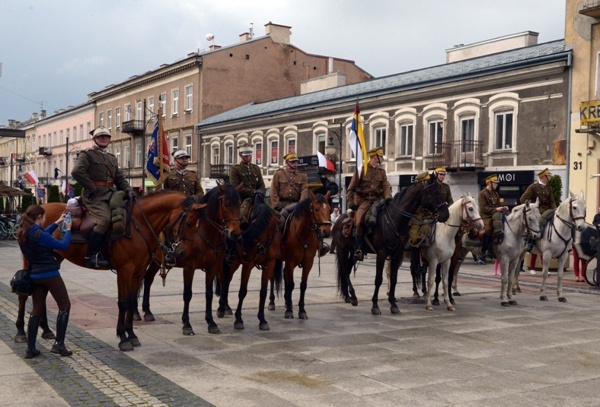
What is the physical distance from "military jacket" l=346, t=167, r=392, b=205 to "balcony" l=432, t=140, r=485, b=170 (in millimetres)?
17119

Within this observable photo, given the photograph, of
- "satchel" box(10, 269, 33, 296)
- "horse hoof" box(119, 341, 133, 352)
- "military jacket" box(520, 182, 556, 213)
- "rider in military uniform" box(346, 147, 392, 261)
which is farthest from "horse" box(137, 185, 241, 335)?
"military jacket" box(520, 182, 556, 213)

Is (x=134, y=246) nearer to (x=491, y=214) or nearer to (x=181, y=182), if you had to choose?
(x=181, y=182)

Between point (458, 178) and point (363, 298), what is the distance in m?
17.4

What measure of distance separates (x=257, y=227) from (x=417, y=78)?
963 inches

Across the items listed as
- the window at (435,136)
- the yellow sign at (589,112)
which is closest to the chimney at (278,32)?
the window at (435,136)

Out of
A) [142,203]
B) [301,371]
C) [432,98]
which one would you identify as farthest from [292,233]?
[432,98]

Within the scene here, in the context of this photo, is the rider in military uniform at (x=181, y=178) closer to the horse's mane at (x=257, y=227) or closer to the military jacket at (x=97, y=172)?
the horse's mane at (x=257, y=227)

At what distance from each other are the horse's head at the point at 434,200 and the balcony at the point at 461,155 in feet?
58.1

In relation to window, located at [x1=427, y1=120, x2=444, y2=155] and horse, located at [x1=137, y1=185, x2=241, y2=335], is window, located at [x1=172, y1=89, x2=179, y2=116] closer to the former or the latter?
window, located at [x1=427, y1=120, x2=444, y2=155]

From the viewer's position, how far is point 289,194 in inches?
452

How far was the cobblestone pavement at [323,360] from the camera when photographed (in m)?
6.30

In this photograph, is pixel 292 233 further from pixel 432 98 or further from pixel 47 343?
pixel 432 98

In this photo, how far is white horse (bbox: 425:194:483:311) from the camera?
11.9 metres

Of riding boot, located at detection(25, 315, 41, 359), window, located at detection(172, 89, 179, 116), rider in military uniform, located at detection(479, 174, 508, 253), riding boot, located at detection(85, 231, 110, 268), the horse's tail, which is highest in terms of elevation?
window, located at detection(172, 89, 179, 116)
